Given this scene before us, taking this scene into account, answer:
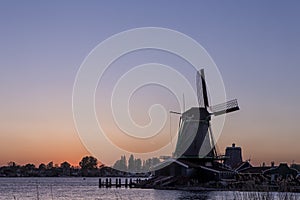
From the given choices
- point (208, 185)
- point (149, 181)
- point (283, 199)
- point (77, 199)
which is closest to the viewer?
point (283, 199)

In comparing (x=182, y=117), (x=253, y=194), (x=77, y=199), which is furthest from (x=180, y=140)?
(x=253, y=194)

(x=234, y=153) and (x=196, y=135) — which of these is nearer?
(x=196, y=135)

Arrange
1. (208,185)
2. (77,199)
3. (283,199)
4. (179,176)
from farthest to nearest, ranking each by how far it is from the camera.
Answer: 1. (179,176)
2. (208,185)
3. (77,199)
4. (283,199)

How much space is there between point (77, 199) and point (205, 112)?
804 inches

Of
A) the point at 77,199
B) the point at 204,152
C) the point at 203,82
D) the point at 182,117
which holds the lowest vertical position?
the point at 77,199

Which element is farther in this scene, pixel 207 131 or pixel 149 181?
pixel 149 181

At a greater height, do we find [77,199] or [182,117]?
[182,117]

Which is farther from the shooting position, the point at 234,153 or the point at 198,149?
the point at 234,153

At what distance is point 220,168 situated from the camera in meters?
63.4

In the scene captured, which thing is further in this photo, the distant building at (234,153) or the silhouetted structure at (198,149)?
the distant building at (234,153)

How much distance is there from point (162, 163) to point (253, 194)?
184ft

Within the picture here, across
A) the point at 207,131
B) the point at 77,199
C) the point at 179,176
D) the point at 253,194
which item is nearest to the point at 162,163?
the point at 179,176

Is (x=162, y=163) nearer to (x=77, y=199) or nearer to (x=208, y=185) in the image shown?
(x=208, y=185)

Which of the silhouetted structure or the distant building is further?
the distant building
